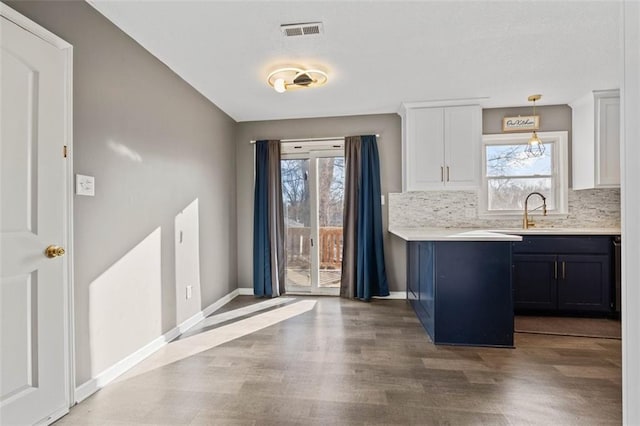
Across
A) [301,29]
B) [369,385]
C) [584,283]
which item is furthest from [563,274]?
[301,29]

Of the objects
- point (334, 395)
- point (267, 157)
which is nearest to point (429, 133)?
point (267, 157)

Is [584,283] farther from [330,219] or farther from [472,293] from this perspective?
[330,219]

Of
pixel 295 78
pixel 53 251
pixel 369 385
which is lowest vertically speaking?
pixel 369 385

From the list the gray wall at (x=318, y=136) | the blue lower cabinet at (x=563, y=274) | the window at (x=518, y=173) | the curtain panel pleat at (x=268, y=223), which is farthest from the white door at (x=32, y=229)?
the window at (x=518, y=173)

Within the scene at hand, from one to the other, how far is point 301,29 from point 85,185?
70.3 inches

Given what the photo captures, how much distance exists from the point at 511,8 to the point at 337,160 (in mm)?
2600

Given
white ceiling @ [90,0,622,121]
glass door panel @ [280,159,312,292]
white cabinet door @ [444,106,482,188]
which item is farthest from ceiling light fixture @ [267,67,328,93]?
white cabinet door @ [444,106,482,188]

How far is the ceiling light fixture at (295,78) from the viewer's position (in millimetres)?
2896

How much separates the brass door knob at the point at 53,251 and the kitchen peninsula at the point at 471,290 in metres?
2.43

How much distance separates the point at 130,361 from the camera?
2363mm

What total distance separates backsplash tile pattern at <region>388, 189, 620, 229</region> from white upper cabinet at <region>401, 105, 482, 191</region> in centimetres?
33

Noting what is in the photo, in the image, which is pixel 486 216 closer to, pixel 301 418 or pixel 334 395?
pixel 334 395

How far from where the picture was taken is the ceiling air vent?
2.25 metres

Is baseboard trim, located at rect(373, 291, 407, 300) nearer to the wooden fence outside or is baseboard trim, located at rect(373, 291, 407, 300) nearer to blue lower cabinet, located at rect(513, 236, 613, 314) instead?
the wooden fence outside
